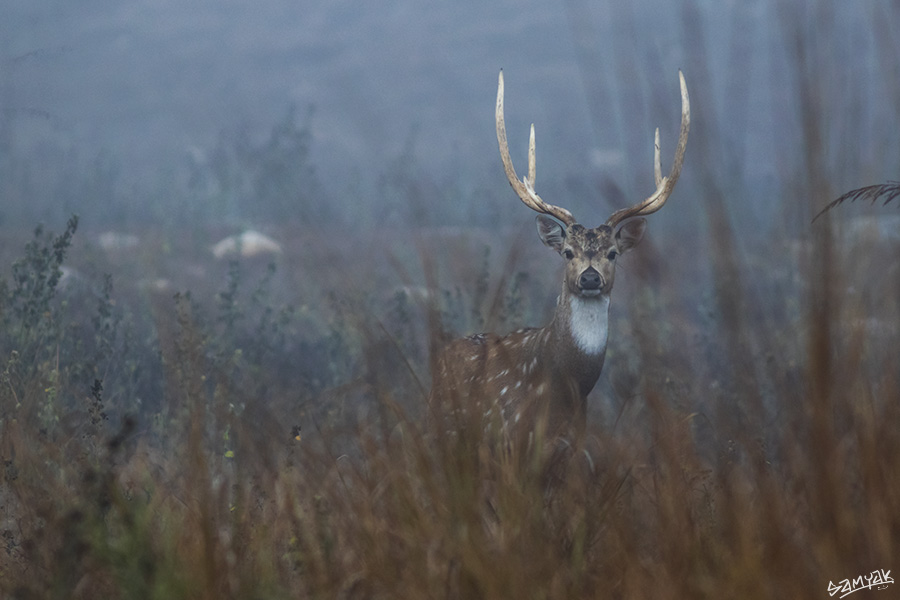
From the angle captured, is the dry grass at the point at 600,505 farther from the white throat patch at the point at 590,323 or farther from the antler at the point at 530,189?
the antler at the point at 530,189

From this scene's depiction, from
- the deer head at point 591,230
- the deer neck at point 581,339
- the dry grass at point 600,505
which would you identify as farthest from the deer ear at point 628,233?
the dry grass at point 600,505

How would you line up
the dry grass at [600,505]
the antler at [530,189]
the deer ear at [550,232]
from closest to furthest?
the dry grass at [600,505] → the antler at [530,189] → the deer ear at [550,232]

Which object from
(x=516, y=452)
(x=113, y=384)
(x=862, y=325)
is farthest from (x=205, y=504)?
(x=113, y=384)

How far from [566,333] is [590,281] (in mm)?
268

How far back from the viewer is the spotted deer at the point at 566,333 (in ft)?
14.1

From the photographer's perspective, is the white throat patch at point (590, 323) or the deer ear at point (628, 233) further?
the deer ear at point (628, 233)

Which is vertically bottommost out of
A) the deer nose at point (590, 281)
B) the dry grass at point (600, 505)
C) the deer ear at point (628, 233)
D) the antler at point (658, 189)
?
the dry grass at point (600, 505)

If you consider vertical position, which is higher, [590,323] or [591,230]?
[591,230]

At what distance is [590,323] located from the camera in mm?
4395

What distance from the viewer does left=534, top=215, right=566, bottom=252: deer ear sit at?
4980 mm

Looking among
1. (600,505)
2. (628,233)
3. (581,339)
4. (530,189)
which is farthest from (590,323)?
(600,505)

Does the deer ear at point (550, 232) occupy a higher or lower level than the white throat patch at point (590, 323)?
higher

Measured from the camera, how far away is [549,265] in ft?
44.1

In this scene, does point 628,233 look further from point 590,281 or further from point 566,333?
point 566,333
